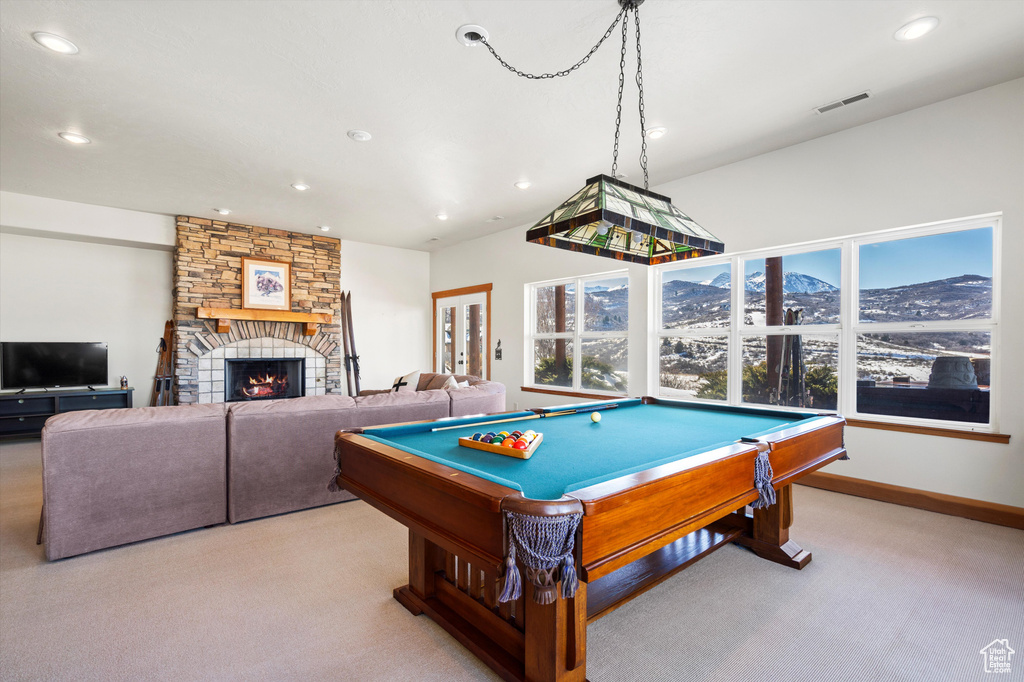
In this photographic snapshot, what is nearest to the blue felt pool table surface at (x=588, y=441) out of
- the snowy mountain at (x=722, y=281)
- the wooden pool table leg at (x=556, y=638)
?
the wooden pool table leg at (x=556, y=638)

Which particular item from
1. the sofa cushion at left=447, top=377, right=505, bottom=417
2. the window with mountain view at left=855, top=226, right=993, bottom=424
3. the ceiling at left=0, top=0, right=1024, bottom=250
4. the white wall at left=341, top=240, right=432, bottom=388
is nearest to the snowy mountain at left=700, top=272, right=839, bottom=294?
the window with mountain view at left=855, top=226, right=993, bottom=424

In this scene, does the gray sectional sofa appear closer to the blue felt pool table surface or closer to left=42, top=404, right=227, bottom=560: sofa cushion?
left=42, top=404, right=227, bottom=560: sofa cushion

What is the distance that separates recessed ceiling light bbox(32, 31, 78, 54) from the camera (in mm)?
2438

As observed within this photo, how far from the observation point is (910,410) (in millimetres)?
3416

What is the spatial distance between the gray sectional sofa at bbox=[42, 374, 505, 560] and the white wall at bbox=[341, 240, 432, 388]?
4297mm

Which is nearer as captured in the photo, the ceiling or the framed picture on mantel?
the ceiling

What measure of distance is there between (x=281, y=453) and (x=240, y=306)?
13.0 ft

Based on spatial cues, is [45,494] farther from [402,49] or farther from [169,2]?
[402,49]

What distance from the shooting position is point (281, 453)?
3066 millimetres

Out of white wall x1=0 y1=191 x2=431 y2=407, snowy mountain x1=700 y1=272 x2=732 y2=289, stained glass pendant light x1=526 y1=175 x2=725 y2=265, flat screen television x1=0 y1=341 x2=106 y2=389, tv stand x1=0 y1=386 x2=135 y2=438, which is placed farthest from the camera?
white wall x1=0 y1=191 x2=431 y2=407

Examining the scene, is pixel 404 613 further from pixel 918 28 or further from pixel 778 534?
pixel 918 28

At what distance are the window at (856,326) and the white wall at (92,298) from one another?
6.47 meters

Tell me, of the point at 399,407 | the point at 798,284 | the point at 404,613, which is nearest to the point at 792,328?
the point at 798,284

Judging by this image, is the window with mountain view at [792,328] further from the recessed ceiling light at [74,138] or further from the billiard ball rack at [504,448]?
the recessed ceiling light at [74,138]
